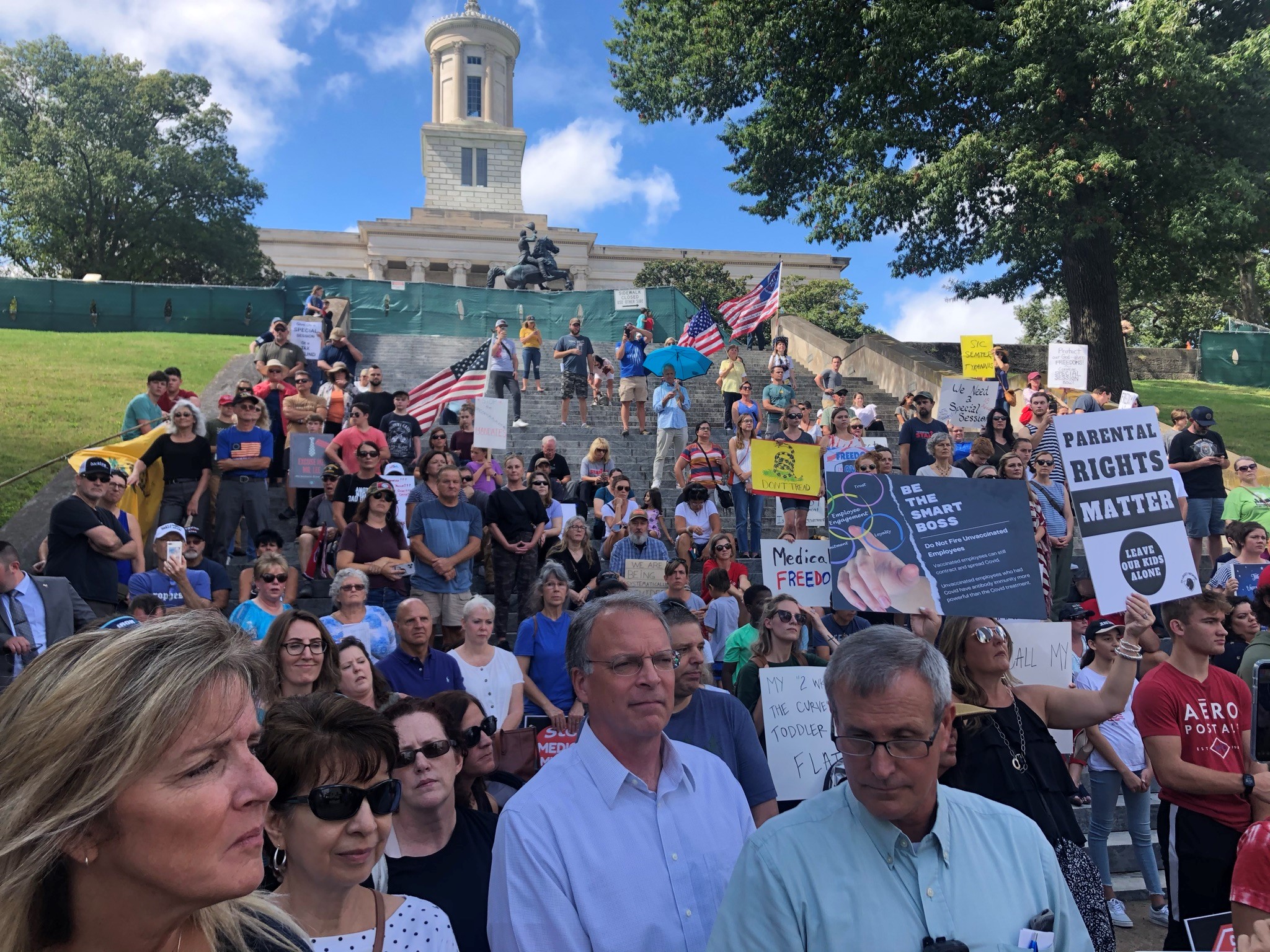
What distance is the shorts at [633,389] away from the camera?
627 inches

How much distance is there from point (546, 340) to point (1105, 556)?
872 inches

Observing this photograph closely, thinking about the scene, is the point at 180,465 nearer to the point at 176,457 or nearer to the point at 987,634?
the point at 176,457

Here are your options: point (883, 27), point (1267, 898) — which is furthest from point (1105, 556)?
point (883, 27)

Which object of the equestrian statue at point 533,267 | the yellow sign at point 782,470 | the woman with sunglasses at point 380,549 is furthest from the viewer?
the equestrian statue at point 533,267

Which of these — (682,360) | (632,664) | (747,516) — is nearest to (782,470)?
(747,516)

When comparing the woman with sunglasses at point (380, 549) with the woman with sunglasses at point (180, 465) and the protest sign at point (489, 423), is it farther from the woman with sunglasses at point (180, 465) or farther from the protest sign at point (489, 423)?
the protest sign at point (489, 423)

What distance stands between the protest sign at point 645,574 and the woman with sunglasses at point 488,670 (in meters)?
2.02

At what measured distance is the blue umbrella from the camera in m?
15.9

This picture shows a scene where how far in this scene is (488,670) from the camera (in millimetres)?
6352

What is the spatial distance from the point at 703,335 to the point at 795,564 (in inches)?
541

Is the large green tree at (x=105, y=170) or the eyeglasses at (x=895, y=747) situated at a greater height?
the large green tree at (x=105, y=170)

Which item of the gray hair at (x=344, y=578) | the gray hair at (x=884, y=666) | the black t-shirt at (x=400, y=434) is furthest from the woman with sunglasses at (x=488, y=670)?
the black t-shirt at (x=400, y=434)

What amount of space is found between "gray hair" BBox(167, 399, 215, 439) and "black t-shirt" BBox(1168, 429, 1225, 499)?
34.5ft

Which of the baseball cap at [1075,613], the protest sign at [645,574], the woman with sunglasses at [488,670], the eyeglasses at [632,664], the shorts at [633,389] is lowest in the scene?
the woman with sunglasses at [488,670]
